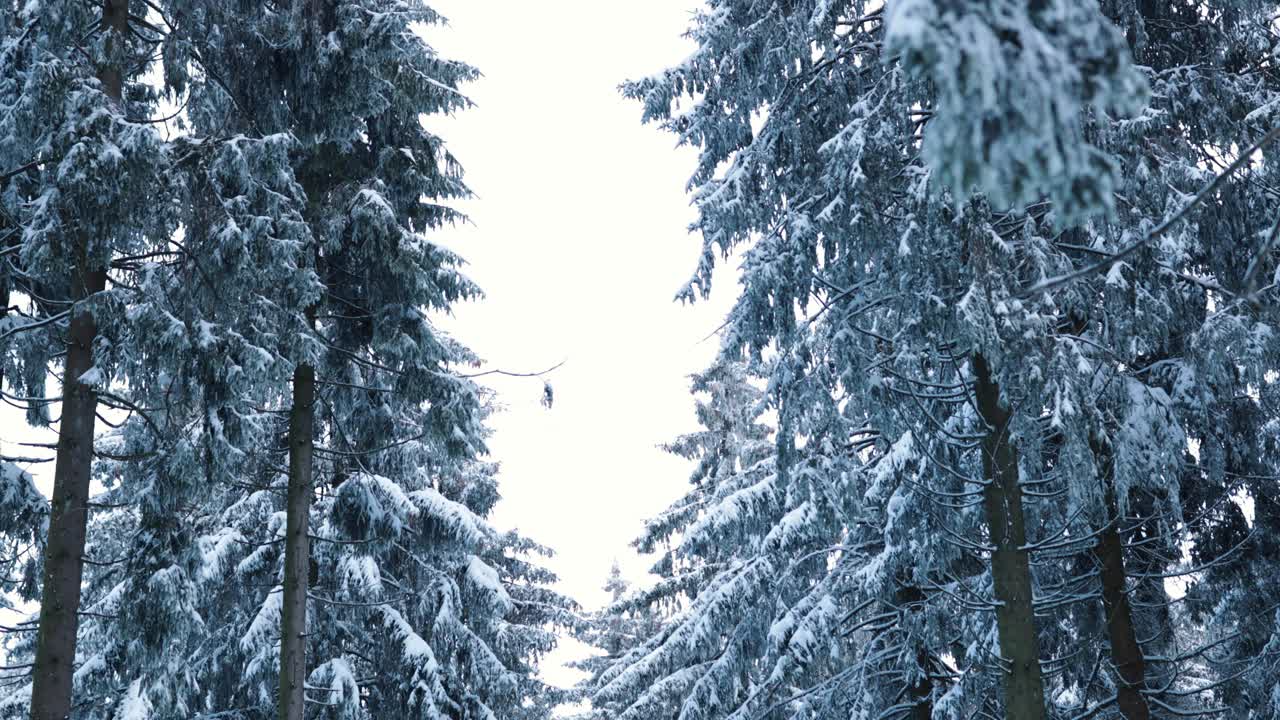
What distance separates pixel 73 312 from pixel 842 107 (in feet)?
20.7

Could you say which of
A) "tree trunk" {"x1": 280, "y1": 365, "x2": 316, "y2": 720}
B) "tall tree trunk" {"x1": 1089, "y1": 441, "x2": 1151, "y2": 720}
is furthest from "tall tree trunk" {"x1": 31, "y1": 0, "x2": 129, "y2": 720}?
"tall tree trunk" {"x1": 1089, "y1": 441, "x2": 1151, "y2": 720}

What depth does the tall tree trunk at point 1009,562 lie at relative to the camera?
21.0ft

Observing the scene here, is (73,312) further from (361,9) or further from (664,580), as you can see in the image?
(664,580)

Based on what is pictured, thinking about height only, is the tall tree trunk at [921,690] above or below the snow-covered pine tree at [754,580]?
below

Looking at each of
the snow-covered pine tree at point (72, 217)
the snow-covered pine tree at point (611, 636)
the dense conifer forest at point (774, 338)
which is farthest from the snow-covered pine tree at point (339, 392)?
the snow-covered pine tree at point (611, 636)

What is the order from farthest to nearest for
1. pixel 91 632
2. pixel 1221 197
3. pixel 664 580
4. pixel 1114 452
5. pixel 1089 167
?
pixel 664 580 < pixel 91 632 < pixel 1221 197 < pixel 1114 452 < pixel 1089 167

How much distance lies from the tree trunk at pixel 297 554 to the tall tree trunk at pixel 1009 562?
6.17 meters

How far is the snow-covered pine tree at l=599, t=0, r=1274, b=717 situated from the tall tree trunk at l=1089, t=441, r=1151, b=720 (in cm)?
2

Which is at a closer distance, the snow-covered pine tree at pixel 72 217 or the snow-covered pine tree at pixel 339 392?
the snow-covered pine tree at pixel 72 217

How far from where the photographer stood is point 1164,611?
9664mm

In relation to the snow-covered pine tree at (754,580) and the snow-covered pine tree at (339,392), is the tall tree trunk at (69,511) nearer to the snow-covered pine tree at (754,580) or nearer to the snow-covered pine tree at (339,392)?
the snow-covered pine tree at (339,392)

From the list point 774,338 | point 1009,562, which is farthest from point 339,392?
point 1009,562

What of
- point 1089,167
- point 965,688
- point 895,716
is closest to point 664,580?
point 895,716

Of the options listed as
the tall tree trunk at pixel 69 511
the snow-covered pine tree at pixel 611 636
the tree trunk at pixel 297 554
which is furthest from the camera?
the snow-covered pine tree at pixel 611 636
